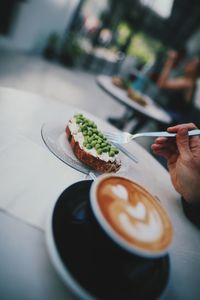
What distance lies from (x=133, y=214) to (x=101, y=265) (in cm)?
14

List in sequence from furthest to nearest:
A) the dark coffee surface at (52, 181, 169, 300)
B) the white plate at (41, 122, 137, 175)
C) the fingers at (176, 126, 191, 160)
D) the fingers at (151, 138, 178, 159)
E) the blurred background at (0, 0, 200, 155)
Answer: the blurred background at (0, 0, 200, 155) < the fingers at (151, 138, 178, 159) < the fingers at (176, 126, 191, 160) < the white plate at (41, 122, 137, 175) < the dark coffee surface at (52, 181, 169, 300)

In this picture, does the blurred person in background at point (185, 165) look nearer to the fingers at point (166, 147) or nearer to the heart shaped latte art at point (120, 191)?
the fingers at point (166, 147)

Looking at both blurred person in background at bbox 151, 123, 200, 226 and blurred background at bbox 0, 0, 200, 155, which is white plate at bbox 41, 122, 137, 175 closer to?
blurred person in background at bbox 151, 123, 200, 226

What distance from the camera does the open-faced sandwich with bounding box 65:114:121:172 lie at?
0.95 metres

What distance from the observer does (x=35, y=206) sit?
68cm

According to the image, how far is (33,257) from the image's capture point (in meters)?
0.56

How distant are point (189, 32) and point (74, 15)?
492 cm

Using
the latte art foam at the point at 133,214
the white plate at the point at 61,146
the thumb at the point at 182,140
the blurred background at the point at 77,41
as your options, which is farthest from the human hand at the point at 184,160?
the blurred background at the point at 77,41

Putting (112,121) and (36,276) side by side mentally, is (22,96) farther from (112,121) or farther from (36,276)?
(112,121)

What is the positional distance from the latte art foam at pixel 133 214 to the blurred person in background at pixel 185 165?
305mm

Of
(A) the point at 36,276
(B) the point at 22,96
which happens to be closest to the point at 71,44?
(B) the point at 22,96

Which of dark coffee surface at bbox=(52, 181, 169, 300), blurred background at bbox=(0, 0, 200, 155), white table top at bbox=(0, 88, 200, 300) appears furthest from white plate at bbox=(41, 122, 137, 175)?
blurred background at bbox=(0, 0, 200, 155)

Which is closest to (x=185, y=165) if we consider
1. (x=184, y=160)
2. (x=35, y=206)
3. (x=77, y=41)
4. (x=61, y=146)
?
(x=184, y=160)

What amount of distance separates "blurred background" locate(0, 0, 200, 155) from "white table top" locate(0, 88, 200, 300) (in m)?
2.50
